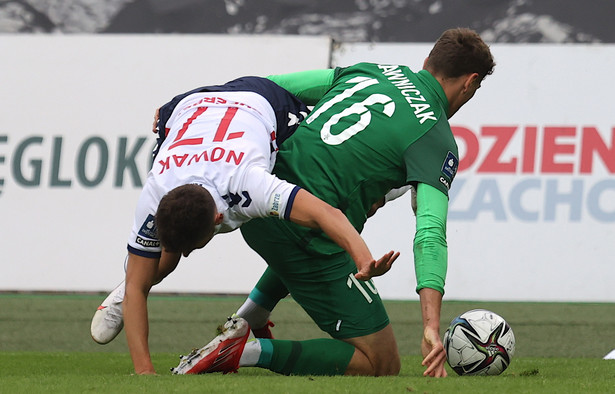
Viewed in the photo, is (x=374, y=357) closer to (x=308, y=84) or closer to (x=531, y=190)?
(x=308, y=84)

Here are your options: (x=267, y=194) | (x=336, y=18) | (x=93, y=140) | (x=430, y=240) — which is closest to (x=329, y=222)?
(x=267, y=194)

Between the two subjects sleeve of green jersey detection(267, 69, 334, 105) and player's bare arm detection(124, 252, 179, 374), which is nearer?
player's bare arm detection(124, 252, 179, 374)

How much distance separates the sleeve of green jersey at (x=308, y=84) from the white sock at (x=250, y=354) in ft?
4.05

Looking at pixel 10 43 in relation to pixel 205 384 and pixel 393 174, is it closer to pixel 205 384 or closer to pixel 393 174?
pixel 393 174

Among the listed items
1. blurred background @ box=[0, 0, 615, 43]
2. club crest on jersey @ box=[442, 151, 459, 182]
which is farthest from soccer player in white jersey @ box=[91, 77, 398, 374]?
blurred background @ box=[0, 0, 615, 43]

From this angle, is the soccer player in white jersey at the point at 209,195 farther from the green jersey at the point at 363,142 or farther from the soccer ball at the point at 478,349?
the soccer ball at the point at 478,349

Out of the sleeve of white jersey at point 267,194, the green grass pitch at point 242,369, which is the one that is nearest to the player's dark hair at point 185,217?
the sleeve of white jersey at point 267,194

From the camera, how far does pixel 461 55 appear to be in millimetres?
4184

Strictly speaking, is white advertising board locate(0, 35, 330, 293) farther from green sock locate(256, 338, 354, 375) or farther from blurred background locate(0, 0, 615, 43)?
green sock locate(256, 338, 354, 375)

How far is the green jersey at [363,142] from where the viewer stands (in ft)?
13.5

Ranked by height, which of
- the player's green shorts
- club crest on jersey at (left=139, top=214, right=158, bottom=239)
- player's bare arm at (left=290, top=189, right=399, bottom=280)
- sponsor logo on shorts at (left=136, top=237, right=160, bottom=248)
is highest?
player's bare arm at (left=290, top=189, right=399, bottom=280)

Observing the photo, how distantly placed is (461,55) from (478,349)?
121cm

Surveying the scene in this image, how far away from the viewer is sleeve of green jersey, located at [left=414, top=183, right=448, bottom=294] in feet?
11.8

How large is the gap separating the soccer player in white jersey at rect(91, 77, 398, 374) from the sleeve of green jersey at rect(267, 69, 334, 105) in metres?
0.27
